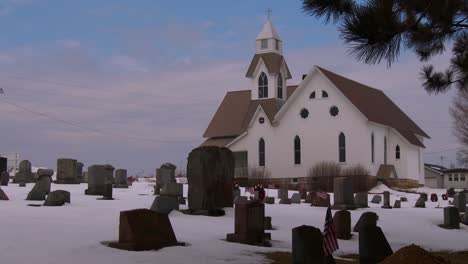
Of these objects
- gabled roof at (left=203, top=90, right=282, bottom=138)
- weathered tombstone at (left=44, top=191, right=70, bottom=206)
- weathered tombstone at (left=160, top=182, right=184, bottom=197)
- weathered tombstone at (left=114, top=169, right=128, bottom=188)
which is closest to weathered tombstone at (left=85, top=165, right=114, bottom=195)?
weathered tombstone at (left=160, top=182, right=184, bottom=197)

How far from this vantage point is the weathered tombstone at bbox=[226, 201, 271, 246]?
44.2 feet

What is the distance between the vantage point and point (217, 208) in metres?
18.8

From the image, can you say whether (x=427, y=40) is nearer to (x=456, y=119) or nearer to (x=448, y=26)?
(x=448, y=26)

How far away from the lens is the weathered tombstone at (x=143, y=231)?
11.1 meters

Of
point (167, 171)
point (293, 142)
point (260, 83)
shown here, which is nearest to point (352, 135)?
point (293, 142)

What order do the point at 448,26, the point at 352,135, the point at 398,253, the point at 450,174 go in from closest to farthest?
1. the point at 398,253
2. the point at 448,26
3. the point at 352,135
4. the point at 450,174

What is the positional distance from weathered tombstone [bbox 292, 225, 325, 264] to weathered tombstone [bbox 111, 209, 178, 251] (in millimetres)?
2309

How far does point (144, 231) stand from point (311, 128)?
39191 millimetres

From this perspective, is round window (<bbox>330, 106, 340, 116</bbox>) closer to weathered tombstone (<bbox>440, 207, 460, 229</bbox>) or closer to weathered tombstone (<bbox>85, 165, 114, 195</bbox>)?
weathered tombstone (<bbox>85, 165, 114, 195</bbox>)

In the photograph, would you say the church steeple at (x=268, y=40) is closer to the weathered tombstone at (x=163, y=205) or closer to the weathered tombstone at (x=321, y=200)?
the weathered tombstone at (x=321, y=200)

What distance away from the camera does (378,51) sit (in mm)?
11055

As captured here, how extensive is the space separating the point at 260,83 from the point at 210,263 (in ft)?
144

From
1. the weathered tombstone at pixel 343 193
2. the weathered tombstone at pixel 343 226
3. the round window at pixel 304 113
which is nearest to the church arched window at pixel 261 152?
the round window at pixel 304 113

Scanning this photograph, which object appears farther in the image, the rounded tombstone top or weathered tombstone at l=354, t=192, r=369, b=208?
the rounded tombstone top
